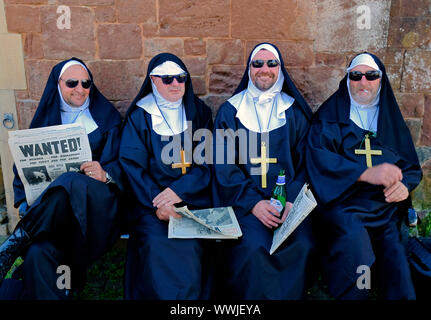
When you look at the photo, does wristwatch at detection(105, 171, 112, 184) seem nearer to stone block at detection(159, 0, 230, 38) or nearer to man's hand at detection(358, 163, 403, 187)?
stone block at detection(159, 0, 230, 38)

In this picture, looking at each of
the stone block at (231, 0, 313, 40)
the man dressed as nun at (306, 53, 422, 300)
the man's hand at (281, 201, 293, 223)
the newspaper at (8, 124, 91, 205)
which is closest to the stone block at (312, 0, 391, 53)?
the stone block at (231, 0, 313, 40)

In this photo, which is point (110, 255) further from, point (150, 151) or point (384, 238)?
point (384, 238)

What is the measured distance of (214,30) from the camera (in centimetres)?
399

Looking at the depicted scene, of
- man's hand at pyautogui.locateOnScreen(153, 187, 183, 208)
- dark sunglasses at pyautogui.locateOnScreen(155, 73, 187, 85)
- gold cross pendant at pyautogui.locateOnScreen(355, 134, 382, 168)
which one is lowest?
man's hand at pyautogui.locateOnScreen(153, 187, 183, 208)

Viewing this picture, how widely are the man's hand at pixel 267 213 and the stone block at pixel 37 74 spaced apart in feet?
8.28

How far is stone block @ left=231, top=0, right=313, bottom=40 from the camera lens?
3934mm

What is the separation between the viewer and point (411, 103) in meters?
4.20

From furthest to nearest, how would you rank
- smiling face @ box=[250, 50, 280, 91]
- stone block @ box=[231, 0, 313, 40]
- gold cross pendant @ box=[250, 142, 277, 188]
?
1. stone block @ box=[231, 0, 313, 40]
2. smiling face @ box=[250, 50, 280, 91]
3. gold cross pendant @ box=[250, 142, 277, 188]

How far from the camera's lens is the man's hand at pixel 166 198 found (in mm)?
3174

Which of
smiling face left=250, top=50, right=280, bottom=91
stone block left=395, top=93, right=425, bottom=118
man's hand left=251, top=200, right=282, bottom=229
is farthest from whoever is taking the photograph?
stone block left=395, top=93, right=425, bottom=118

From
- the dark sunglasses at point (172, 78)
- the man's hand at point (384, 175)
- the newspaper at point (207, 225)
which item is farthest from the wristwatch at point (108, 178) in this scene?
the man's hand at point (384, 175)

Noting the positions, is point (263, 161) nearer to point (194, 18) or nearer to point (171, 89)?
point (171, 89)

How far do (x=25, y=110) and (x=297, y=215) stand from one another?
120 inches

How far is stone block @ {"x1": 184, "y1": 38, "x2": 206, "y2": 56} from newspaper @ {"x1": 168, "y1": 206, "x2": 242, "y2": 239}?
1.71 metres
